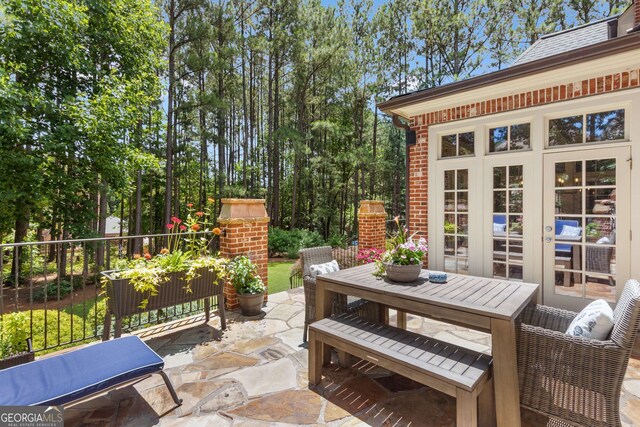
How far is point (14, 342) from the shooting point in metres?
2.19

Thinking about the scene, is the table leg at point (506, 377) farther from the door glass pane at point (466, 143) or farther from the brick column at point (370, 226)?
the brick column at point (370, 226)

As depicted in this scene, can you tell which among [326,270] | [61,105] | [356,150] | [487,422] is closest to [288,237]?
[356,150]

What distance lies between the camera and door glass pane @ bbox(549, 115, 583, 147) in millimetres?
3422

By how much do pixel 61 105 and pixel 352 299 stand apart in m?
8.34

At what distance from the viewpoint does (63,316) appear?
161 inches

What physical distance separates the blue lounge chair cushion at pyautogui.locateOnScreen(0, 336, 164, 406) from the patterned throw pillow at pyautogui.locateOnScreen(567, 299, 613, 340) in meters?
2.67

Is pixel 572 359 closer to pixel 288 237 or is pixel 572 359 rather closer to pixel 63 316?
pixel 63 316

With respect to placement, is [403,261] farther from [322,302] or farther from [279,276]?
[279,276]

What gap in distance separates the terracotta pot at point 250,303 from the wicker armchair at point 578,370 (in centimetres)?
283

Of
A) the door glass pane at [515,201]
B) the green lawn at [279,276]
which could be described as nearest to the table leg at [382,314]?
the door glass pane at [515,201]

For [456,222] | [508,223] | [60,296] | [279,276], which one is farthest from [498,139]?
[60,296]

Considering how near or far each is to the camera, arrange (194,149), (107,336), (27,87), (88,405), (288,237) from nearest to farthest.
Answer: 1. (88,405)
2. (107,336)
3. (27,87)
4. (288,237)
5. (194,149)

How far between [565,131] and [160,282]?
15.8 feet

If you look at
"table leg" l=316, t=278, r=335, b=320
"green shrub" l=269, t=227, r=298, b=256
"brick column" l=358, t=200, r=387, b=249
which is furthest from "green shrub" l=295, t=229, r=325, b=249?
"table leg" l=316, t=278, r=335, b=320
